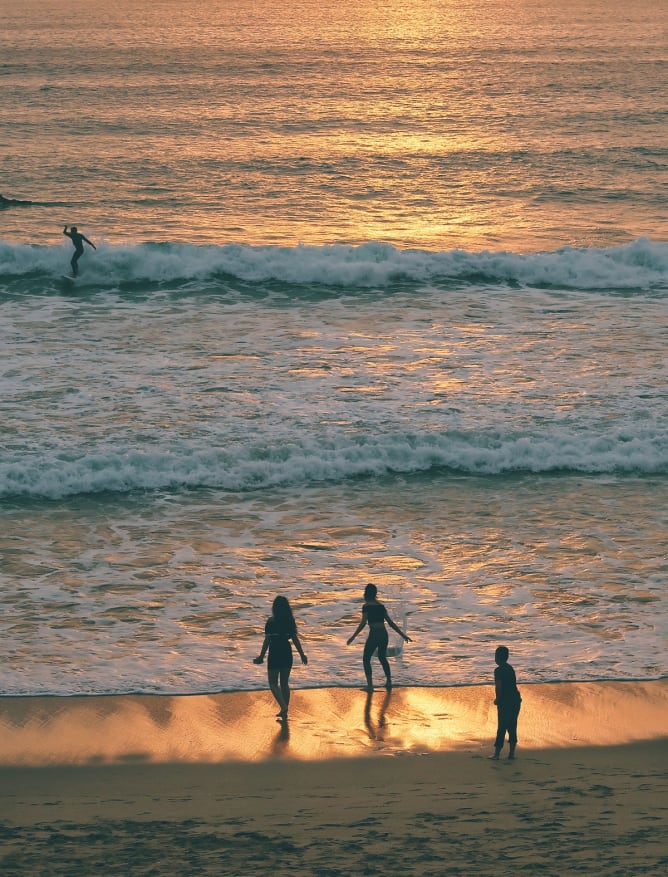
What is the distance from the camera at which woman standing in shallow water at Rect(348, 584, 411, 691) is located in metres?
11.9

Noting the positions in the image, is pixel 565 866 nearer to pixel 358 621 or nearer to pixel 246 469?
pixel 358 621

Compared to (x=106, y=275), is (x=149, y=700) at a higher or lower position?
lower

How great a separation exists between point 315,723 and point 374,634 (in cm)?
122

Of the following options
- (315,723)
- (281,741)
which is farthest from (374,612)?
(281,741)

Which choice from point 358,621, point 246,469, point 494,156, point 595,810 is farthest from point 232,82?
point 595,810

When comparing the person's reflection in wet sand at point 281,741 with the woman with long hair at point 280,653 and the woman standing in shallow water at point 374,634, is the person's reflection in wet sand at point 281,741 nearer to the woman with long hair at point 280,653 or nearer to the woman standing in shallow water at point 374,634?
the woman with long hair at point 280,653

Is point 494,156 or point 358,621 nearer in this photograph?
point 358,621

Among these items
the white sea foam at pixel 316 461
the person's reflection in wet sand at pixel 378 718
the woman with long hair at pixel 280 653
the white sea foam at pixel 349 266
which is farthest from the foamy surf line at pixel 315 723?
the white sea foam at pixel 349 266

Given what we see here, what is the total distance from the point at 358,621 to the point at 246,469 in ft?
17.3

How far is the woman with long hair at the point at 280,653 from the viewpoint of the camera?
37.2 feet

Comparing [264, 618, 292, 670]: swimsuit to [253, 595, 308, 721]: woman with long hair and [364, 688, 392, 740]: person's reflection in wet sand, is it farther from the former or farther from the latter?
[364, 688, 392, 740]: person's reflection in wet sand

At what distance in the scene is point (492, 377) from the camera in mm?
22453

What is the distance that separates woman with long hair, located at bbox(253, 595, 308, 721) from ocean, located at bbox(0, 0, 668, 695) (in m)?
0.69

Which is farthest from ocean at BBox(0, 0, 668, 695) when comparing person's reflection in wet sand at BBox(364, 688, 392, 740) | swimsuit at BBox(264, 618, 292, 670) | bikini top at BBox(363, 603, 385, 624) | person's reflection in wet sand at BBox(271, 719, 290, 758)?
person's reflection in wet sand at BBox(271, 719, 290, 758)
